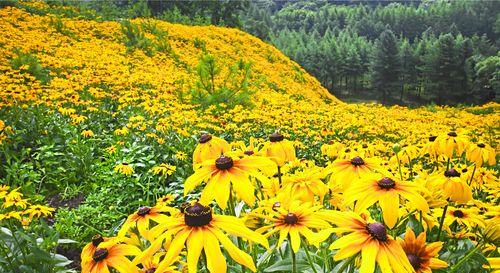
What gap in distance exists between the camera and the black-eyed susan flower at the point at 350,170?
1310mm

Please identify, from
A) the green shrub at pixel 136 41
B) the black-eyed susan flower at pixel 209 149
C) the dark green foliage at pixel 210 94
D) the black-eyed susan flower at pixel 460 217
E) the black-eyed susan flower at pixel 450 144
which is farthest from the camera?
the green shrub at pixel 136 41

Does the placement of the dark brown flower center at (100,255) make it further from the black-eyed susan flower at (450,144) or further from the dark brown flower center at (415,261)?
the black-eyed susan flower at (450,144)

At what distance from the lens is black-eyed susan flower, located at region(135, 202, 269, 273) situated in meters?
0.83

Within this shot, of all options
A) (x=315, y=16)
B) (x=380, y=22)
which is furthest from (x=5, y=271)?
(x=315, y=16)

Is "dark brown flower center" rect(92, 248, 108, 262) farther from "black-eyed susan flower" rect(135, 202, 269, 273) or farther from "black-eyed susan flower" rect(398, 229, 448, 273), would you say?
"black-eyed susan flower" rect(398, 229, 448, 273)

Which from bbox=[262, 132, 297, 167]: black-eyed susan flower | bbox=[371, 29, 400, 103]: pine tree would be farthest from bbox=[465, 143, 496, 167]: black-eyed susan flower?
bbox=[371, 29, 400, 103]: pine tree

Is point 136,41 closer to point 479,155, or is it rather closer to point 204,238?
point 479,155

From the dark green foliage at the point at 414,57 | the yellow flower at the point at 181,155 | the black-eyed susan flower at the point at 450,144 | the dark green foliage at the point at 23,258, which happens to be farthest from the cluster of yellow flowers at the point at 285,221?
the dark green foliage at the point at 414,57

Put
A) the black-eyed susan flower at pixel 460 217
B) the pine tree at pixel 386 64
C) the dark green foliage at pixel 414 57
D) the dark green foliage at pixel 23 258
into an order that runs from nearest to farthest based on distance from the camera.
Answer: the black-eyed susan flower at pixel 460 217 < the dark green foliage at pixel 23 258 < the dark green foliage at pixel 414 57 < the pine tree at pixel 386 64

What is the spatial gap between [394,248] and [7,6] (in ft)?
47.4

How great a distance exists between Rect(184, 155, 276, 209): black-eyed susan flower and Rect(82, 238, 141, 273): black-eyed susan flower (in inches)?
9.8

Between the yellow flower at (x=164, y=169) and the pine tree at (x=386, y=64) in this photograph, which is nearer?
the yellow flower at (x=164, y=169)

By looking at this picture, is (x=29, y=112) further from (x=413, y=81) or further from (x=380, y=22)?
(x=380, y=22)

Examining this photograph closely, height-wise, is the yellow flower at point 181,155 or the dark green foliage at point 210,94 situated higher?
the dark green foliage at point 210,94
